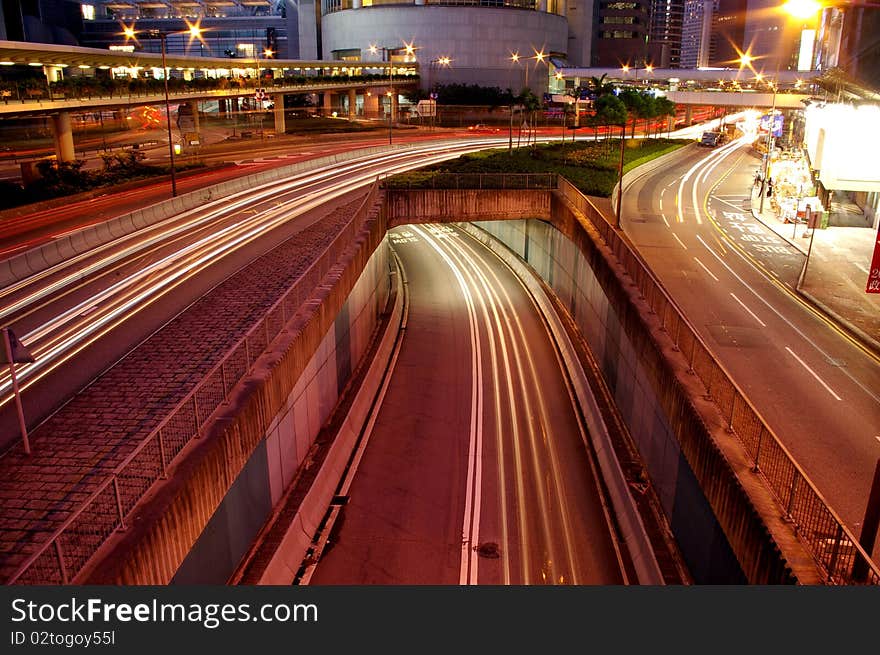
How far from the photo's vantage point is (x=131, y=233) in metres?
29.5

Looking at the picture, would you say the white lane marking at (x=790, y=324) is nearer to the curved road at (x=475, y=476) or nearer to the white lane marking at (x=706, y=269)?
the white lane marking at (x=706, y=269)

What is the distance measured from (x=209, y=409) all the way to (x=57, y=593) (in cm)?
640

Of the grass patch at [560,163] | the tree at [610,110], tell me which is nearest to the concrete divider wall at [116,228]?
the grass patch at [560,163]

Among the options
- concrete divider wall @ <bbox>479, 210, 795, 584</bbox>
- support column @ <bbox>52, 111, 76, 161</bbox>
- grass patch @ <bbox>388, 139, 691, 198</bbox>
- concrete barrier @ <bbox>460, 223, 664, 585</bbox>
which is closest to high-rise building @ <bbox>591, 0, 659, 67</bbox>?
grass patch @ <bbox>388, 139, 691, 198</bbox>

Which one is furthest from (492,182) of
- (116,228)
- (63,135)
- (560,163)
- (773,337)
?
(63,135)

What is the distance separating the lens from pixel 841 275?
3070cm

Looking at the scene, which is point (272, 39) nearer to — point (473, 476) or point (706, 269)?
point (706, 269)

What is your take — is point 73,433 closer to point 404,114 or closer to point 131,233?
point 131,233

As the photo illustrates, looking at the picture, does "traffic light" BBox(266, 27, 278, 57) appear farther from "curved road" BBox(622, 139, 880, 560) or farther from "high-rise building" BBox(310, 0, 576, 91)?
"curved road" BBox(622, 139, 880, 560)

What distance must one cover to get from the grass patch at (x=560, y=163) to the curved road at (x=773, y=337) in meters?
3.54

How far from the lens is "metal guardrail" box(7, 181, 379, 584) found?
831 cm

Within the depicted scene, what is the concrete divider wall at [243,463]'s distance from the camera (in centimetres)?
932

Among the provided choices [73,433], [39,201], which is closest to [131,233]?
[39,201]

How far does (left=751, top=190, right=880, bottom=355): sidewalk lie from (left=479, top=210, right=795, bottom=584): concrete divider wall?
319 inches
